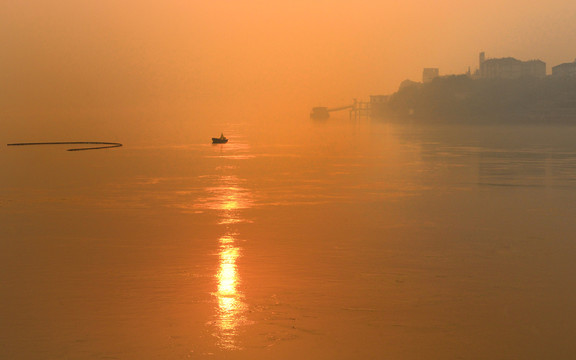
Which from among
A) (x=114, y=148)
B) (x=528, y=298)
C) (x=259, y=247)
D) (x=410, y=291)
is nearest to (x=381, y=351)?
(x=410, y=291)

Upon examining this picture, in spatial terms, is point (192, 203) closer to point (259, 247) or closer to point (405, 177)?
point (259, 247)

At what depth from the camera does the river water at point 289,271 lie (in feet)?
38.2

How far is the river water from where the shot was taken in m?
11.6

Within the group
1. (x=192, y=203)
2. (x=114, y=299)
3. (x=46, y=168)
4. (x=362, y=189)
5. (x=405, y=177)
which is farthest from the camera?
(x=46, y=168)

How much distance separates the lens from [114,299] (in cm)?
1367

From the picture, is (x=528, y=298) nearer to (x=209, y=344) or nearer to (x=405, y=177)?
(x=209, y=344)

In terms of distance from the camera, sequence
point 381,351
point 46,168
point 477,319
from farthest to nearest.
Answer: point 46,168 → point 477,319 → point 381,351

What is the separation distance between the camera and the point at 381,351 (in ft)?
37.0

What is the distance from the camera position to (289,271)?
15867 millimetres

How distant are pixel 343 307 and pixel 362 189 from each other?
62.7 ft

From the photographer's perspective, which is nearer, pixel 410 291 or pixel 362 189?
pixel 410 291

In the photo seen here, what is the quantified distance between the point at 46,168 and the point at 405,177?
21862mm

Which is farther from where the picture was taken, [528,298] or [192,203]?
[192,203]

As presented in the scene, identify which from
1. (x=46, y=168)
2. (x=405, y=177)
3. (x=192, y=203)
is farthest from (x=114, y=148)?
(x=192, y=203)
